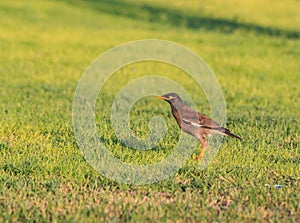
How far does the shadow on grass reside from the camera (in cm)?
2409

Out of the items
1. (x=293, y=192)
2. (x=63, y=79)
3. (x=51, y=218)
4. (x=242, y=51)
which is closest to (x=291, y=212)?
(x=293, y=192)

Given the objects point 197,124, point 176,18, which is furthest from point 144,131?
point 176,18

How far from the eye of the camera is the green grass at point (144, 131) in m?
5.61

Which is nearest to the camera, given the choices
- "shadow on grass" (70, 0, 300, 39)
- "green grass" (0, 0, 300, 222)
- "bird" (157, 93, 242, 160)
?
"green grass" (0, 0, 300, 222)

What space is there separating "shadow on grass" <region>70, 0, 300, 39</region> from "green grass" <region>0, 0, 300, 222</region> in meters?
0.19

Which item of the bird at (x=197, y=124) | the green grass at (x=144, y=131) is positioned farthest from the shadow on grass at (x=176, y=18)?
the bird at (x=197, y=124)

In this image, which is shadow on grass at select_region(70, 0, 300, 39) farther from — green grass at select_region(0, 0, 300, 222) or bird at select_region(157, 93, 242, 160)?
bird at select_region(157, 93, 242, 160)

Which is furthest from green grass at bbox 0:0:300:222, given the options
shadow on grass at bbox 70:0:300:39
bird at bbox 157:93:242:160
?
bird at bbox 157:93:242:160

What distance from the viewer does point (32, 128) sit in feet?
27.9

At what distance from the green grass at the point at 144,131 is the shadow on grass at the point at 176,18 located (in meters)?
0.19

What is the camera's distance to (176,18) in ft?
88.3

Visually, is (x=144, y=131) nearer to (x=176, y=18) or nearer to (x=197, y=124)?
(x=197, y=124)

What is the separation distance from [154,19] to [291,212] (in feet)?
72.0

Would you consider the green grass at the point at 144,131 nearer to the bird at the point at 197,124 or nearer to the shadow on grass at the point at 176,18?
the shadow on grass at the point at 176,18
